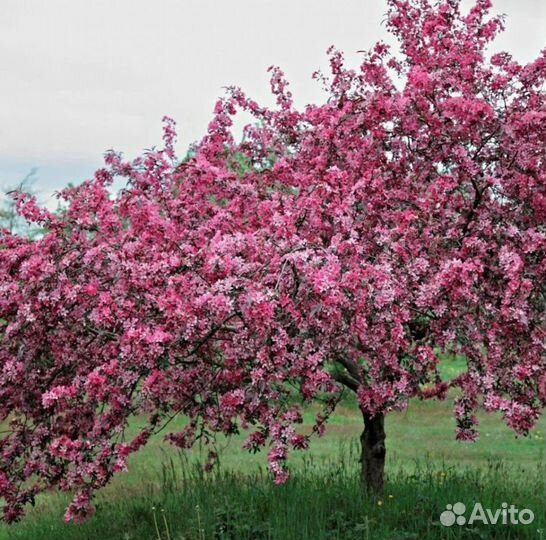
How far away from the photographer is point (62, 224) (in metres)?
6.71

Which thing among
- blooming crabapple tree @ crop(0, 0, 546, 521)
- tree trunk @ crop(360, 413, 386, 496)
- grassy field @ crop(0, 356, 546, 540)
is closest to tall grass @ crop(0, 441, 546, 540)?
grassy field @ crop(0, 356, 546, 540)

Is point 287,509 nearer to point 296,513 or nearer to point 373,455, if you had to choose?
point 296,513

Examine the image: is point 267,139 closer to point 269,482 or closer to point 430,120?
point 430,120

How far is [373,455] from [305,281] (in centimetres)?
341

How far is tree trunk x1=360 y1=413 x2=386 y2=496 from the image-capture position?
805 cm

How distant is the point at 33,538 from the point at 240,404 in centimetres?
410

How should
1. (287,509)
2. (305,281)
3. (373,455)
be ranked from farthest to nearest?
(373,455)
(287,509)
(305,281)

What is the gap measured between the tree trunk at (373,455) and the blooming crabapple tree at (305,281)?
811 millimetres

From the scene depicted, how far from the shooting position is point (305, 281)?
5336mm

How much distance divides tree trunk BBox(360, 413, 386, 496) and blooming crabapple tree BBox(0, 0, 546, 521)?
81 cm

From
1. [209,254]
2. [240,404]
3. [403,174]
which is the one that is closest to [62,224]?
[209,254]

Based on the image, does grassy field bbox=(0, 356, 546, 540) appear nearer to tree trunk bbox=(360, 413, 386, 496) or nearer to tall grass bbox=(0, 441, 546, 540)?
tall grass bbox=(0, 441, 546, 540)

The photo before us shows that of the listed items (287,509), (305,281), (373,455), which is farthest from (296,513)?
(305,281)

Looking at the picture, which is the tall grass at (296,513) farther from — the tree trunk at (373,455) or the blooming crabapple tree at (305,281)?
the blooming crabapple tree at (305,281)
